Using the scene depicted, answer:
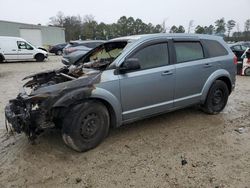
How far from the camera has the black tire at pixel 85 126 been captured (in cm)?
336

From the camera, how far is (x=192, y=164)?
10.6 feet

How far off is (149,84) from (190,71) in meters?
0.99

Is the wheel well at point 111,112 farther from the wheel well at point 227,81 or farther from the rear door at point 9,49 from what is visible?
the rear door at point 9,49

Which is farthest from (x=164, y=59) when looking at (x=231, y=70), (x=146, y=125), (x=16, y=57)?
(x=16, y=57)

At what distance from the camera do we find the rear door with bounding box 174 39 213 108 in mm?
4371

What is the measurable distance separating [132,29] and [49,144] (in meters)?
51.0

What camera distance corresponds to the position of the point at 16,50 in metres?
16.7

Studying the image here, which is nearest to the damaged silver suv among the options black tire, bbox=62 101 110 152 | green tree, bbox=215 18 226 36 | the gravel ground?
black tire, bbox=62 101 110 152

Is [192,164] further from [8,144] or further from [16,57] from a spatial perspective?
[16,57]

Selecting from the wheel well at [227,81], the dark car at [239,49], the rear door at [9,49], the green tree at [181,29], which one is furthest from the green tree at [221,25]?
the wheel well at [227,81]

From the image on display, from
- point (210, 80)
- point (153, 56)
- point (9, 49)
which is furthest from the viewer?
point (9, 49)

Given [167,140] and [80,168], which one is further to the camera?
[167,140]

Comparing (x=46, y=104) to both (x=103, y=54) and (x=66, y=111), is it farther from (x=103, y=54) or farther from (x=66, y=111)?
(x=103, y=54)

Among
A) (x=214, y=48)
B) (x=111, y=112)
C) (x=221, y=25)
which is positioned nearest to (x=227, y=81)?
(x=214, y=48)
